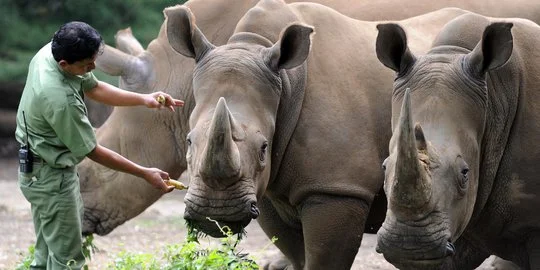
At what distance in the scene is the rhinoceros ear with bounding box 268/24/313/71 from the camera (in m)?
6.64

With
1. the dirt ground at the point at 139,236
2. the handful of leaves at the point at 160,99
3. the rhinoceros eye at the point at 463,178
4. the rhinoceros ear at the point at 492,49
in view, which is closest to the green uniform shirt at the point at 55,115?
the handful of leaves at the point at 160,99

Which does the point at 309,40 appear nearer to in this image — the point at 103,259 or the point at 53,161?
the point at 53,161

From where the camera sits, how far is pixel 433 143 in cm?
588

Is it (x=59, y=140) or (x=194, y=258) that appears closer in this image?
(x=194, y=258)

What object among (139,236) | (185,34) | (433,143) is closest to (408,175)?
(433,143)

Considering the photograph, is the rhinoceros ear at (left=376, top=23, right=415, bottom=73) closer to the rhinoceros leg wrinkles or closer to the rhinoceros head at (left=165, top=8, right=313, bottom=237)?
the rhinoceros head at (left=165, top=8, right=313, bottom=237)

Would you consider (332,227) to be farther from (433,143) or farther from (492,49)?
(492,49)

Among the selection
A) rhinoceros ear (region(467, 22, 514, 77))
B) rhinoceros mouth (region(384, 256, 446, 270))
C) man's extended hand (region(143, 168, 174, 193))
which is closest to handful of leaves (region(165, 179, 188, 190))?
man's extended hand (region(143, 168, 174, 193))

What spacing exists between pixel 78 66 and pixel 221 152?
30.9 inches

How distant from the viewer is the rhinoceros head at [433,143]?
18.4 feet

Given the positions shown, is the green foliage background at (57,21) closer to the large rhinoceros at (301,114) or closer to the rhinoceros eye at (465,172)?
the large rhinoceros at (301,114)

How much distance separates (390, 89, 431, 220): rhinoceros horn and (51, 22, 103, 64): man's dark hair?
1493 millimetres

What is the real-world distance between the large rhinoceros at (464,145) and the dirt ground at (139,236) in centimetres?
237

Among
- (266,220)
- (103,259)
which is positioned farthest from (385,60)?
(103,259)
